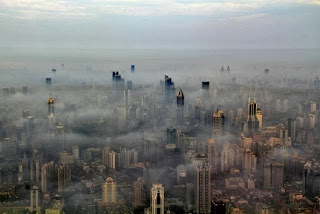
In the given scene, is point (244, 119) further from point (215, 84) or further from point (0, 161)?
point (0, 161)

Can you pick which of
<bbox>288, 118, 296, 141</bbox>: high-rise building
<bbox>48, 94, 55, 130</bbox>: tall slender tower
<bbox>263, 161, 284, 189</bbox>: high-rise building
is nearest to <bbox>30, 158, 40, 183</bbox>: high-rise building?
<bbox>48, 94, 55, 130</bbox>: tall slender tower

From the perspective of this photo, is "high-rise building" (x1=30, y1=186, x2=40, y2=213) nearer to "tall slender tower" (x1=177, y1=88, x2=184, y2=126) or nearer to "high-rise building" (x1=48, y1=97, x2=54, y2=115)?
"high-rise building" (x1=48, y1=97, x2=54, y2=115)

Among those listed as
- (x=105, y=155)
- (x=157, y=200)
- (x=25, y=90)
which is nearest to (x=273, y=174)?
(x=157, y=200)

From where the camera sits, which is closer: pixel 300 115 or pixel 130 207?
pixel 130 207

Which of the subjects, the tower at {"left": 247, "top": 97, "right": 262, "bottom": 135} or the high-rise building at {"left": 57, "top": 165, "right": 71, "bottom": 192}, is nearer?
the high-rise building at {"left": 57, "top": 165, "right": 71, "bottom": 192}

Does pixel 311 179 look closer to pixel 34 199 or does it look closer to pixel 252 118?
pixel 252 118

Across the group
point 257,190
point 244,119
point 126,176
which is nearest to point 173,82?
point 244,119
